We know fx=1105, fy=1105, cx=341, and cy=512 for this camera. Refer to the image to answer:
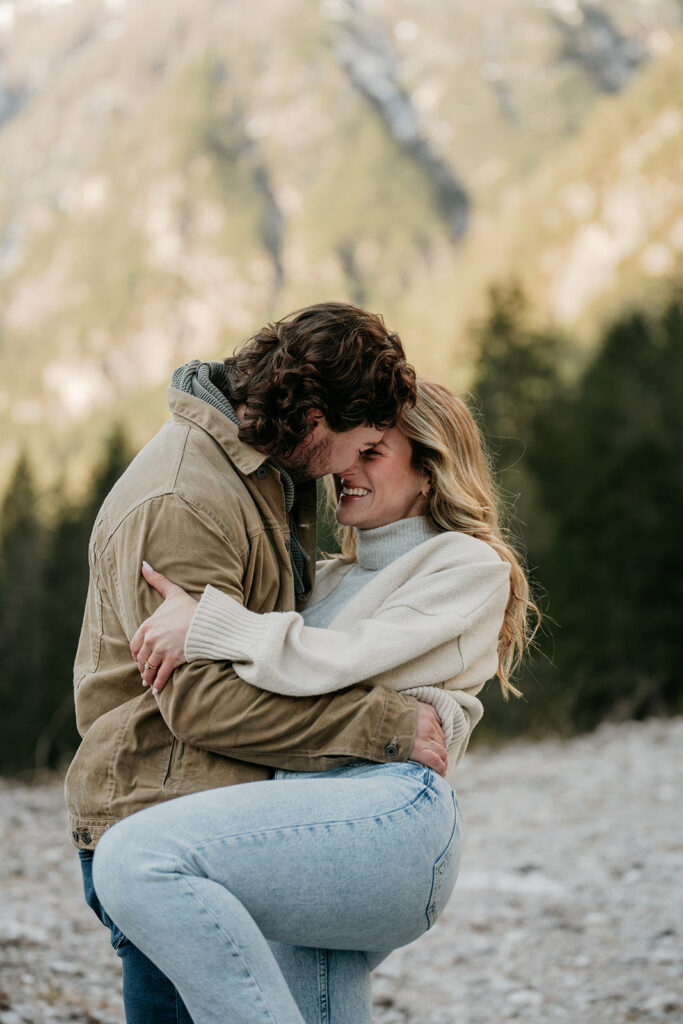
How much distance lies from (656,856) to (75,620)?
17.2 m

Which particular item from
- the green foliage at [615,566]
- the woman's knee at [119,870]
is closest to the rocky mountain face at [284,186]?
the green foliage at [615,566]

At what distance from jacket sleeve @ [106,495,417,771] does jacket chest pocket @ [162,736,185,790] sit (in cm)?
8

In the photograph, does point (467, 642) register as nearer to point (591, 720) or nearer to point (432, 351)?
point (591, 720)

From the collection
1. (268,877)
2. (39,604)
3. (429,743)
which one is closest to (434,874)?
(429,743)

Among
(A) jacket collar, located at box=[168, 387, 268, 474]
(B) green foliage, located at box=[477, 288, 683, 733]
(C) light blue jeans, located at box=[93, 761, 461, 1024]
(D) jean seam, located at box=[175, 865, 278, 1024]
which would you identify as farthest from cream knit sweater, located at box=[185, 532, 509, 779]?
(B) green foliage, located at box=[477, 288, 683, 733]

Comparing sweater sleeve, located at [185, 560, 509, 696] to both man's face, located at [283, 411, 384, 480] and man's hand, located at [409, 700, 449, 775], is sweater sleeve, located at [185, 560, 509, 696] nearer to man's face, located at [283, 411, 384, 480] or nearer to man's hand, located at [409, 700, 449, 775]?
man's hand, located at [409, 700, 449, 775]

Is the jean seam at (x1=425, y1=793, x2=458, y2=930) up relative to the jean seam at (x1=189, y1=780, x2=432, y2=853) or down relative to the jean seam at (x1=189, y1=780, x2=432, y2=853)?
down

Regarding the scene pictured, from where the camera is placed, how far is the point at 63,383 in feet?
518

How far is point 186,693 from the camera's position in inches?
105

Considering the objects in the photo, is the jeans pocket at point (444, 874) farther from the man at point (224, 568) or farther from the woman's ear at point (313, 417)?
the woman's ear at point (313, 417)

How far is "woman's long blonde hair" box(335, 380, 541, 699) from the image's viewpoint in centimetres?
333

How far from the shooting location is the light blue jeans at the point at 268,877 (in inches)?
95.6

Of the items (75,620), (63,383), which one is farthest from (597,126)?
(75,620)

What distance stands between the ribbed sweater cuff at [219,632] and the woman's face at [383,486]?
0.76 meters
